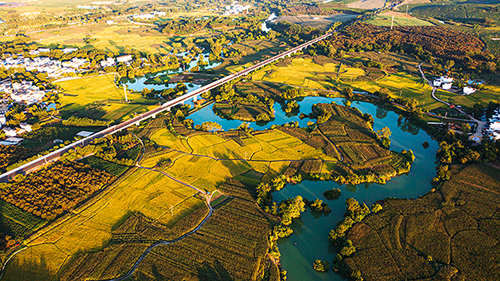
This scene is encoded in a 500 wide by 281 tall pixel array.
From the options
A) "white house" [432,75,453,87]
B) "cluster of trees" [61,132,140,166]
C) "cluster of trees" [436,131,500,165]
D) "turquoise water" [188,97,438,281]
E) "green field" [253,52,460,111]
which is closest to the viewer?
"turquoise water" [188,97,438,281]

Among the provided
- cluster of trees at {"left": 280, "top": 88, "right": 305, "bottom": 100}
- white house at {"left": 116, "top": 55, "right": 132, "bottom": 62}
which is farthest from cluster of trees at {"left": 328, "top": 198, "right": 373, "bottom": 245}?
white house at {"left": 116, "top": 55, "right": 132, "bottom": 62}

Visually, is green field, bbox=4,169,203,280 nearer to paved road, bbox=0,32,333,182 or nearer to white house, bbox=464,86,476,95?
paved road, bbox=0,32,333,182

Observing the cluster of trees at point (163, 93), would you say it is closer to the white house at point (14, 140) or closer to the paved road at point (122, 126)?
the paved road at point (122, 126)

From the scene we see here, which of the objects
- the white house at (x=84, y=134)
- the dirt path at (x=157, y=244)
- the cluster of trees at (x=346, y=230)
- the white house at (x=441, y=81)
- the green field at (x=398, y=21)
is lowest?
the cluster of trees at (x=346, y=230)

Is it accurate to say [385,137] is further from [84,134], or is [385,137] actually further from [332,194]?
[84,134]

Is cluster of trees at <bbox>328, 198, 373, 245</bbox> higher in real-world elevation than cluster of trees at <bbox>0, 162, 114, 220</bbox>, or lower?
lower

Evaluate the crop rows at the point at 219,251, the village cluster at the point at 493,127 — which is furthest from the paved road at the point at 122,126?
the village cluster at the point at 493,127

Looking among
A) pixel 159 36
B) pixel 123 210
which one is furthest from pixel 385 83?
pixel 159 36
